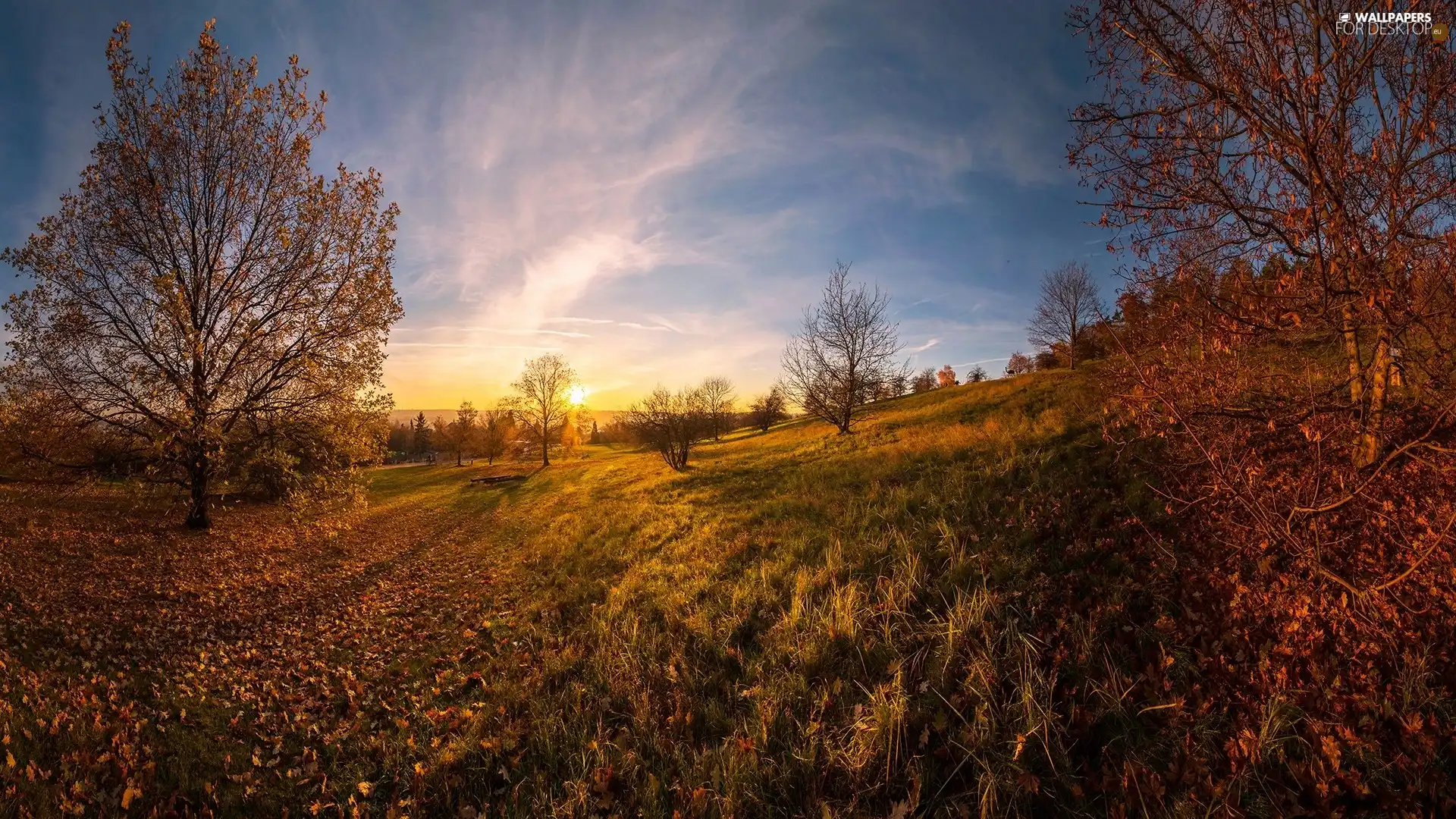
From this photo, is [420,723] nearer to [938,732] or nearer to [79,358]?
[938,732]

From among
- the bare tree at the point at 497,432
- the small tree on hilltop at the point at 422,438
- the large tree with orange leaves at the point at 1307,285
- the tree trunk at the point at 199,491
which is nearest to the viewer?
the large tree with orange leaves at the point at 1307,285

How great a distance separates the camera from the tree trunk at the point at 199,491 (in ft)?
37.4

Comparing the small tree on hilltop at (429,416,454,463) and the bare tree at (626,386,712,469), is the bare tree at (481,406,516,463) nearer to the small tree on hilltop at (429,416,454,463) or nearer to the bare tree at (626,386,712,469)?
the small tree on hilltop at (429,416,454,463)

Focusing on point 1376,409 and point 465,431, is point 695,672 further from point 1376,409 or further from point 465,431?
point 465,431

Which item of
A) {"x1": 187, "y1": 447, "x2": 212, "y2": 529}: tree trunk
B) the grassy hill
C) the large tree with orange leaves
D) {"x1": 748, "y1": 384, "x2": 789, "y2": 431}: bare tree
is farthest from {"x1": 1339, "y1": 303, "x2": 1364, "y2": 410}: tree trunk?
{"x1": 748, "y1": 384, "x2": 789, "y2": 431}: bare tree

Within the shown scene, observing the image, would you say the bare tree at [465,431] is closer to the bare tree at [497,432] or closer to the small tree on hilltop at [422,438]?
the bare tree at [497,432]

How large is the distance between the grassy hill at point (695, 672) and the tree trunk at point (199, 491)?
1404 mm

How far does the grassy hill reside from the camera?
377cm

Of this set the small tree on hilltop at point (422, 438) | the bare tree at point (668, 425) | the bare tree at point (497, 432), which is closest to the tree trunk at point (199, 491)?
the bare tree at point (668, 425)

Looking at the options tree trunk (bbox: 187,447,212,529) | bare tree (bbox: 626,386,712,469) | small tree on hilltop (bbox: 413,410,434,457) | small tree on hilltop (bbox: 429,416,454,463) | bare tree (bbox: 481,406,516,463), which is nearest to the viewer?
tree trunk (bbox: 187,447,212,529)

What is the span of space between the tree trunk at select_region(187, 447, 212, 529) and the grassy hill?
55.3 inches

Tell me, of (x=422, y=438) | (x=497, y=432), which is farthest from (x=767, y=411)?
(x=422, y=438)

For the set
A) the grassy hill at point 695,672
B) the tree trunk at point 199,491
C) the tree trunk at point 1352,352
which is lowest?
the grassy hill at point 695,672

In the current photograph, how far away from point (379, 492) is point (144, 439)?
974 inches
